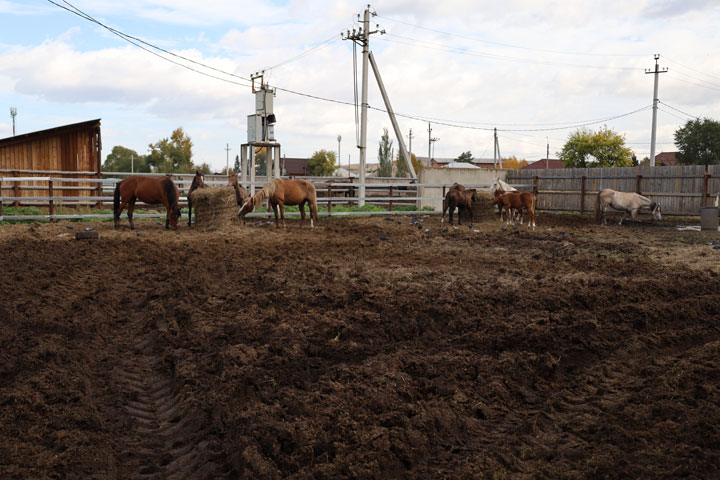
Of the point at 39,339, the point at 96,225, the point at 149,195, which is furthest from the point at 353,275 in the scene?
the point at 96,225

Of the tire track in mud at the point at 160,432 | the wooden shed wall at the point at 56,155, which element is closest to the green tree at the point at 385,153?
the wooden shed wall at the point at 56,155

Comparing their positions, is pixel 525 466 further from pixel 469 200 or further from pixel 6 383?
pixel 469 200

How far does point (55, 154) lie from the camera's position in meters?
18.7

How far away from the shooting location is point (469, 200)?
619 inches

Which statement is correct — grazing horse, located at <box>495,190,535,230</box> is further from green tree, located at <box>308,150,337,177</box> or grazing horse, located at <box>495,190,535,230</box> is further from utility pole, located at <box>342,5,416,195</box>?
green tree, located at <box>308,150,337,177</box>

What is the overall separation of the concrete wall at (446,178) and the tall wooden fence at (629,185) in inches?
36.8

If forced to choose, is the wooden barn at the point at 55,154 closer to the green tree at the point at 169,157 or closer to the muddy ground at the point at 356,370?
the muddy ground at the point at 356,370

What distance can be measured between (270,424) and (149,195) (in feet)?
33.9

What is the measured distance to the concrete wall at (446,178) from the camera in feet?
76.2

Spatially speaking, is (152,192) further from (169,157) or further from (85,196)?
(169,157)

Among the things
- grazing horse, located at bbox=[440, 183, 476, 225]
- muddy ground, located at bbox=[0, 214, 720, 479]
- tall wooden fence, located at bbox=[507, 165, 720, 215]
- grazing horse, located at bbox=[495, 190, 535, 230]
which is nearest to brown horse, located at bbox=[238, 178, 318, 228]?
grazing horse, located at bbox=[440, 183, 476, 225]

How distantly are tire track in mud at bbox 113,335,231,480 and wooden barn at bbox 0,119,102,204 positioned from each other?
50.3 feet

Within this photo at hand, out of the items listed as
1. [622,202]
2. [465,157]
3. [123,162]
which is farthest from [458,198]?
[465,157]

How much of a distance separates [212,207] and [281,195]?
1.60m
